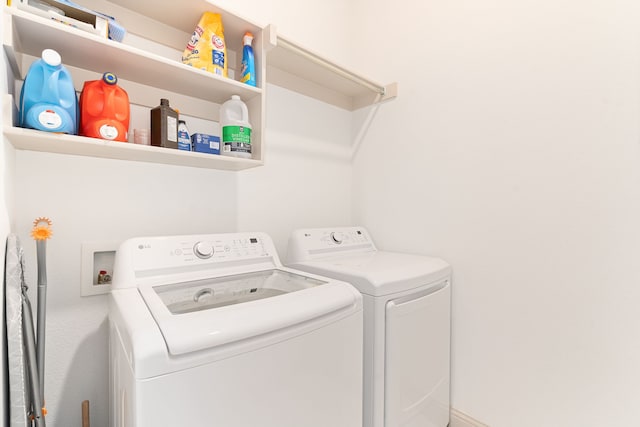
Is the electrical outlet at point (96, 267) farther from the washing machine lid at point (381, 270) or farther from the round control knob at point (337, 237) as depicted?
the round control knob at point (337, 237)

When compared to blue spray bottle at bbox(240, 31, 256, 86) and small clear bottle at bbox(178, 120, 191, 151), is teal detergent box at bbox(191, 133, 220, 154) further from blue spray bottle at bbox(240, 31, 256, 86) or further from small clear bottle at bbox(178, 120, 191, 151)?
blue spray bottle at bbox(240, 31, 256, 86)

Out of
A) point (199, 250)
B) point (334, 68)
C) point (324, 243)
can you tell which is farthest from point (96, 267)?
point (334, 68)

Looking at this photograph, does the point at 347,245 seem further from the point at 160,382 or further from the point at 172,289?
the point at 160,382

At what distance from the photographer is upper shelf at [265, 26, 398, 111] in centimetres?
165

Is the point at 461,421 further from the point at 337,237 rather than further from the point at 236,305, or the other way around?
the point at 236,305

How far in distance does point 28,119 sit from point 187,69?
52 centimetres

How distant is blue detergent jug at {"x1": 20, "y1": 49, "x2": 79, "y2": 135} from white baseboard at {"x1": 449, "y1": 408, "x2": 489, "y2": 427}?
209 centimetres

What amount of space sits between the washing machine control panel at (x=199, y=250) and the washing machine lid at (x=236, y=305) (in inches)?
3.6

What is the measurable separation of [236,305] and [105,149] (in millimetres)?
761

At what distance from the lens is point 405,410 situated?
1.31m

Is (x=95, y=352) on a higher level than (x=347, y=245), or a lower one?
lower

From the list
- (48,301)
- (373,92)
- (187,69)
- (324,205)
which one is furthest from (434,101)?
(48,301)

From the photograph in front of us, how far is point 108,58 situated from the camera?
1.14 meters

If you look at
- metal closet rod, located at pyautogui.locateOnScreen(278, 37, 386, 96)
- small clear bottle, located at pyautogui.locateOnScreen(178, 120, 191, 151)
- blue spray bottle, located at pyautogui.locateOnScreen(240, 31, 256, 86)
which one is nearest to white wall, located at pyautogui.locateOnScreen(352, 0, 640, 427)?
metal closet rod, located at pyautogui.locateOnScreen(278, 37, 386, 96)
